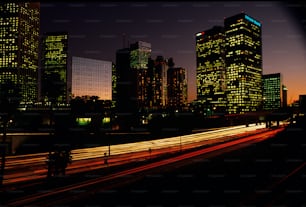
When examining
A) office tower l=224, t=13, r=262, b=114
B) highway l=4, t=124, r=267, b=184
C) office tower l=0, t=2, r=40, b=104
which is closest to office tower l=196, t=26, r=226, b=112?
office tower l=224, t=13, r=262, b=114

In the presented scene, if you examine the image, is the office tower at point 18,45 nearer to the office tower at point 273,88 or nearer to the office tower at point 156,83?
the office tower at point 156,83

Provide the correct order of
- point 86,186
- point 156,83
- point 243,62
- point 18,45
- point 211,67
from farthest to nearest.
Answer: point 156,83 < point 211,67 < point 243,62 < point 18,45 < point 86,186

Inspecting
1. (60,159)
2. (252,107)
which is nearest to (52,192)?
(60,159)

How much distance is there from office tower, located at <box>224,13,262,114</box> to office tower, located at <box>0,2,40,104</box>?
106 m

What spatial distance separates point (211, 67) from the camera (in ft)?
556

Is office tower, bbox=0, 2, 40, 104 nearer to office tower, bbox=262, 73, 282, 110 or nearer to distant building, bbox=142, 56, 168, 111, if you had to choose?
distant building, bbox=142, 56, 168, 111

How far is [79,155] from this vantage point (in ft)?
44.3

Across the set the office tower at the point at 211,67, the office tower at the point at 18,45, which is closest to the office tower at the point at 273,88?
the office tower at the point at 211,67

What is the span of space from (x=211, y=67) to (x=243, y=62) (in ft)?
99.4

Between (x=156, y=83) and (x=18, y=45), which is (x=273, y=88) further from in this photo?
(x=18, y=45)

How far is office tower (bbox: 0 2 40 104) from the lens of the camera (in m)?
122

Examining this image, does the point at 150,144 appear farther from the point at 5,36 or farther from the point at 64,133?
the point at 5,36

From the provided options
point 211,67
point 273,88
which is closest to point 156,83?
point 211,67

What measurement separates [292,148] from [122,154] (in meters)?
10.9
